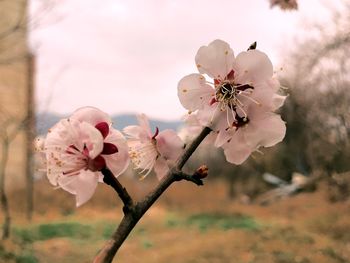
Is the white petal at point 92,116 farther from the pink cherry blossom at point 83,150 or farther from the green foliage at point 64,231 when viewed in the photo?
the green foliage at point 64,231

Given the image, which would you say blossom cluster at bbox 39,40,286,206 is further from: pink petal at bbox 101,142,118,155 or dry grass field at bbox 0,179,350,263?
dry grass field at bbox 0,179,350,263

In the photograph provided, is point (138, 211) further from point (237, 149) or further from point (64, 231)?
point (64, 231)

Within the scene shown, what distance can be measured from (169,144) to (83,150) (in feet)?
0.20

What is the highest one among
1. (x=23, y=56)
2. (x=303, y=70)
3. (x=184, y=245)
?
(x=23, y=56)

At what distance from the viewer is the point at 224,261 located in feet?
8.48

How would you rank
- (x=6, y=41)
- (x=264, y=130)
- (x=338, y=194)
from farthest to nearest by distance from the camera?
(x=338, y=194), (x=6, y=41), (x=264, y=130)

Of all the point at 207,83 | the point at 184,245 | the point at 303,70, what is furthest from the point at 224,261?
the point at 207,83

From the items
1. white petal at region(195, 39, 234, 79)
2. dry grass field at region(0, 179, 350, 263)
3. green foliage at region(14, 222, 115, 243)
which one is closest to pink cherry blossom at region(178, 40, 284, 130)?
white petal at region(195, 39, 234, 79)

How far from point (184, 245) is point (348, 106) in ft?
3.76

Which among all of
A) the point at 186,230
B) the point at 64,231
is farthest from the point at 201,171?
the point at 186,230

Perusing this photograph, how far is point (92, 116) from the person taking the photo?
0.96 feet

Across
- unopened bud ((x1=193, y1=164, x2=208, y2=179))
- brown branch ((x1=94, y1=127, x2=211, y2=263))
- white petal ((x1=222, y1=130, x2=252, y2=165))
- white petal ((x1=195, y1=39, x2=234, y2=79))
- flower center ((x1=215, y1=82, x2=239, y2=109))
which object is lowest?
brown branch ((x1=94, y1=127, x2=211, y2=263))

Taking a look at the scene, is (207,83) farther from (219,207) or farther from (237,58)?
(219,207)

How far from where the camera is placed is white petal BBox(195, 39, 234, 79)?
0.99 ft
